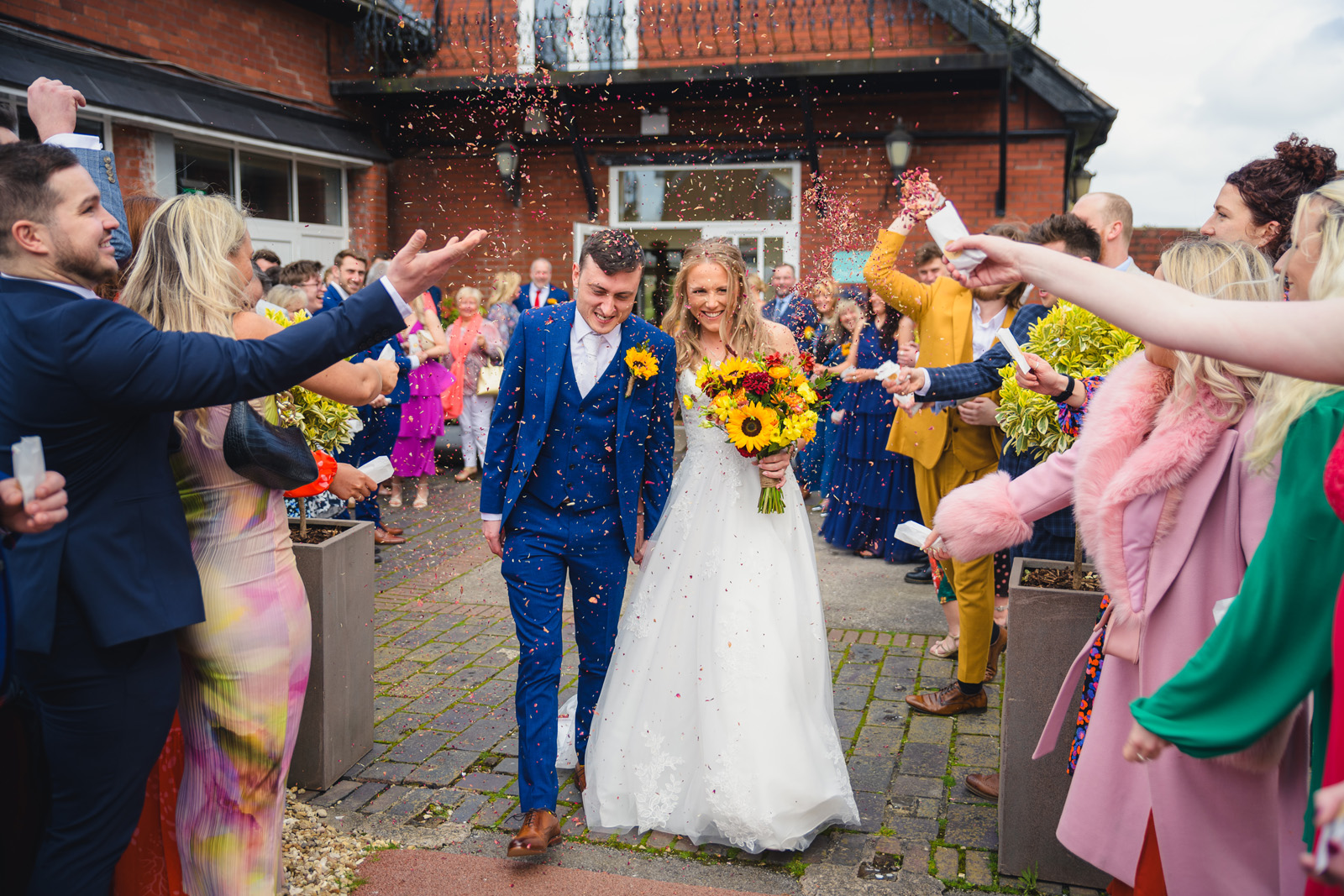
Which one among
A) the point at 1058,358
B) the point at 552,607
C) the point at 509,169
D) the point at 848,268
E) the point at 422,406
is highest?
the point at 509,169

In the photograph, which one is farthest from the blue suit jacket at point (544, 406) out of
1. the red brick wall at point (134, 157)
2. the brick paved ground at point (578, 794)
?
the red brick wall at point (134, 157)

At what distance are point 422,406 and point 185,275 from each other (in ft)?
21.4

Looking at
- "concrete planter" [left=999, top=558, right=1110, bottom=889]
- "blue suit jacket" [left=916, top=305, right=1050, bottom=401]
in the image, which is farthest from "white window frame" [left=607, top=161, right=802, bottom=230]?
"concrete planter" [left=999, top=558, right=1110, bottom=889]

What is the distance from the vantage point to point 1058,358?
11.9 ft

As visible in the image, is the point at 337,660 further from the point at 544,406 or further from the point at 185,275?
the point at 185,275

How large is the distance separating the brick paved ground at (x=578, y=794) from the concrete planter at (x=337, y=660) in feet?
0.36

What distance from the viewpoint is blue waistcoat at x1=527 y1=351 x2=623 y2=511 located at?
3.66 m

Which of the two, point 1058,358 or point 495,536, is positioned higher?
point 1058,358

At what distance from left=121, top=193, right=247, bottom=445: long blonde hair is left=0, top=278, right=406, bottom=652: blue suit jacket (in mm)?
399

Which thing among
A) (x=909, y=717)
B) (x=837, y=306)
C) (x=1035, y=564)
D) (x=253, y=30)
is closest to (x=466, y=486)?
(x=837, y=306)

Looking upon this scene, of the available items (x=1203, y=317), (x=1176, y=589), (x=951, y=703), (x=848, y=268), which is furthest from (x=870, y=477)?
(x=1203, y=317)

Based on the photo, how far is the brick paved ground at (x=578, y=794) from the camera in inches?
135

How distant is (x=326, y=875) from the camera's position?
10.8ft

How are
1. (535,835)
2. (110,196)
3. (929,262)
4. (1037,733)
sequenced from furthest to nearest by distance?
(929,262) < (535,835) < (1037,733) < (110,196)
